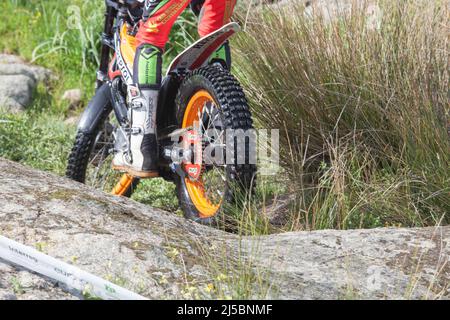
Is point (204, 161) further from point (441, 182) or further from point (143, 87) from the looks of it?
point (441, 182)

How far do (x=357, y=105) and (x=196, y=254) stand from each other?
168 centimetres

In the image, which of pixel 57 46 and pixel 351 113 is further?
pixel 57 46

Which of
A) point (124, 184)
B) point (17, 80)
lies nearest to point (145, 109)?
point (124, 184)

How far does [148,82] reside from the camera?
4.94 metres

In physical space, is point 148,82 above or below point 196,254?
above

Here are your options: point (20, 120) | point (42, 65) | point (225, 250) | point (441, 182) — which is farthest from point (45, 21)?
point (225, 250)

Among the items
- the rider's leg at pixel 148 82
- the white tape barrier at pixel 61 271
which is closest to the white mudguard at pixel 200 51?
the rider's leg at pixel 148 82

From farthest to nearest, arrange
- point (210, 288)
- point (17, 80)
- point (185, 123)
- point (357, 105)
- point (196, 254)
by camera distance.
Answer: point (17, 80)
point (185, 123)
point (357, 105)
point (196, 254)
point (210, 288)

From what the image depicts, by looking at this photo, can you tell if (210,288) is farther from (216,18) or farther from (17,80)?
(17,80)

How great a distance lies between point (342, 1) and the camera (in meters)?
5.49

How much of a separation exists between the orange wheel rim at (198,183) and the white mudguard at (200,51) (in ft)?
0.89

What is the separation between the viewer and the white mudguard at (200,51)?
4.85 m

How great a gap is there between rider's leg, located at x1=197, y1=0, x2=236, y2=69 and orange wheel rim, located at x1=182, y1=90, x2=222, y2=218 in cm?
32

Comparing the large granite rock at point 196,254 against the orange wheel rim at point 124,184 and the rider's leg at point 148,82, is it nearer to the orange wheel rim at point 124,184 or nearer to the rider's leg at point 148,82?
the rider's leg at point 148,82
